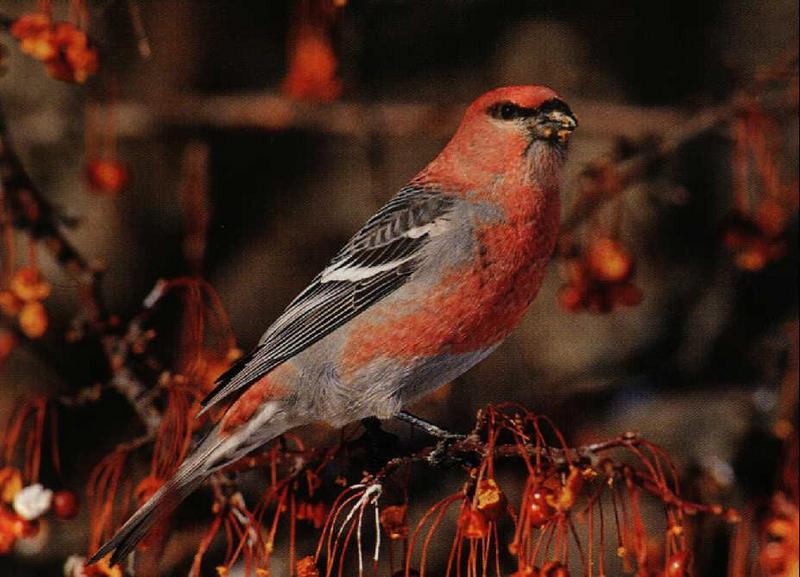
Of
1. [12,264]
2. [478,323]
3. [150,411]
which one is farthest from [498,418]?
[12,264]

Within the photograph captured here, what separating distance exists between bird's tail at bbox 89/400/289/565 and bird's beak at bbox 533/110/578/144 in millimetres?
556

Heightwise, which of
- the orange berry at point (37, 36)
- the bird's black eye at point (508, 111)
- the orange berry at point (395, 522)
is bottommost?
the orange berry at point (395, 522)

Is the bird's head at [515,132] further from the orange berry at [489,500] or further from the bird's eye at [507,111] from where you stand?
the orange berry at [489,500]

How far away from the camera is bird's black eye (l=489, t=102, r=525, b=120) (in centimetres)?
151

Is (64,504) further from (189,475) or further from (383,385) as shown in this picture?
(383,385)

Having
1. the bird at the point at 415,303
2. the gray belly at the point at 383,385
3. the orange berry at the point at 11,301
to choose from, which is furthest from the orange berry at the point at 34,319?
the gray belly at the point at 383,385

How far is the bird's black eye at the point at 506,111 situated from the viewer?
1.51m

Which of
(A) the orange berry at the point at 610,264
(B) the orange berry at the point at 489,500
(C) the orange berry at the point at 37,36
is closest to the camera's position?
(B) the orange berry at the point at 489,500

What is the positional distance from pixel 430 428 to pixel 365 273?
0.24 metres

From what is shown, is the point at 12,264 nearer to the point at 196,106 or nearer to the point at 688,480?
the point at 196,106

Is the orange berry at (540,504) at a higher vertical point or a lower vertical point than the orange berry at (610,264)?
lower

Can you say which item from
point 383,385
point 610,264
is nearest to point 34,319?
point 383,385

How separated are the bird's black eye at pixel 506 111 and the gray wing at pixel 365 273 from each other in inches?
5.7

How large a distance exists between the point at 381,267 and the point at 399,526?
15.0 inches
